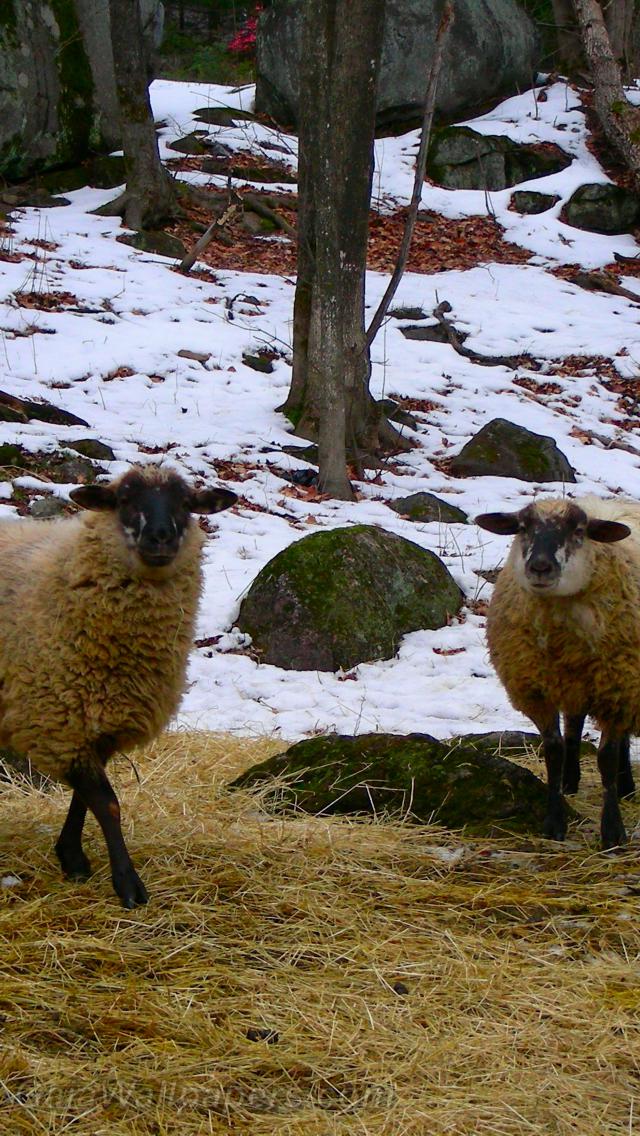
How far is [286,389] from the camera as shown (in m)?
12.5

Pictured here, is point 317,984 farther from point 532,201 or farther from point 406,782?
point 532,201

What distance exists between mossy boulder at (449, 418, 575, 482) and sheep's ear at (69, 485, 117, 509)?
697 centimetres

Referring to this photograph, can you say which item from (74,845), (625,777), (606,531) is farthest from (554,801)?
(74,845)

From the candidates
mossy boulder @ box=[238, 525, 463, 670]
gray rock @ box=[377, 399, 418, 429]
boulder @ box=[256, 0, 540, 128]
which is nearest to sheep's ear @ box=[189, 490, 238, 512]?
mossy boulder @ box=[238, 525, 463, 670]

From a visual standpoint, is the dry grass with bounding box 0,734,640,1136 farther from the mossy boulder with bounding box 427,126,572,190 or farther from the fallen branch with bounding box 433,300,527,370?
the mossy boulder with bounding box 427,126,572,190

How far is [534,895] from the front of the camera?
4680 millimetres

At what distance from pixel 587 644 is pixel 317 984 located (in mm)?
2067

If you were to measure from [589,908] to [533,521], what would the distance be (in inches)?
66.7

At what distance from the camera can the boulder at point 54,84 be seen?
1603 cm

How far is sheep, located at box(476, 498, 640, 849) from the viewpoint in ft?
17.3

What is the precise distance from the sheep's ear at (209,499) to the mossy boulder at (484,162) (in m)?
14.9

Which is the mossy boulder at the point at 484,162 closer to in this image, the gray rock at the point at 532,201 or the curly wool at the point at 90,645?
the gray rock at the point at 532,201

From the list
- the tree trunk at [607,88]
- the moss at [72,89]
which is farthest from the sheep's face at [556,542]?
the tree trunk at [607,88]

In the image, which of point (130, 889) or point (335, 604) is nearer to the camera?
point (130, 889)
